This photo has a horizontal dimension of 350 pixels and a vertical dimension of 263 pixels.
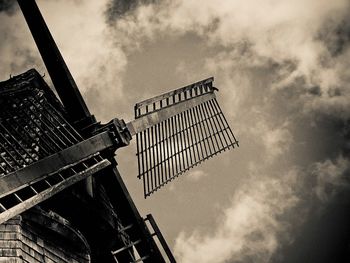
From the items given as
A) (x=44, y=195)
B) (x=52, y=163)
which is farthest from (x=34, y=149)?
(x=44, y=195)

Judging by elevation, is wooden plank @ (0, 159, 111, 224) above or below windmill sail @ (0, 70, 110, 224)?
below

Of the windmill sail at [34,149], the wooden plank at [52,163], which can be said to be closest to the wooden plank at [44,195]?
the windmill sail at [34,149]

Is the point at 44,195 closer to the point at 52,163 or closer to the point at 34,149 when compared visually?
the point at 52,163

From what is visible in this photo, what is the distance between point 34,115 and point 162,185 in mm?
2620

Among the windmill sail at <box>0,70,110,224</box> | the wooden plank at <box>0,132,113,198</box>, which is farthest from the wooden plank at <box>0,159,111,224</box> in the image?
the wooden plank at <box>0,132,113,198</box>

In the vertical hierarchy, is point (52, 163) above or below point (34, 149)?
below

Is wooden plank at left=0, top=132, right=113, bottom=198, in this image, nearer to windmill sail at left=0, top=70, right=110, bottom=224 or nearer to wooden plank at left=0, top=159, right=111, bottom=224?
windmill sail at left=0, top=70, right=110, bottom=224

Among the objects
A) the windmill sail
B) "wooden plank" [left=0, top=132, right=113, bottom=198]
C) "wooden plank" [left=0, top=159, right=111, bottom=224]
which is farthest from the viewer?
the windmill sail

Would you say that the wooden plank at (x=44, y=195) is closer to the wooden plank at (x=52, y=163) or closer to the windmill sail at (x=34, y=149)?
the windmill sail at (x=34, y=149)

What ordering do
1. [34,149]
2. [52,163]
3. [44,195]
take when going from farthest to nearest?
[34,149]
[52,163]
[44,195]

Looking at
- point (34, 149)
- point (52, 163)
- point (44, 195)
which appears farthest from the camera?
point (34, 149)

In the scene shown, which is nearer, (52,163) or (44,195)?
(44,195)

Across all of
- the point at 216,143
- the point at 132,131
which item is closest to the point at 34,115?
the point at 132,131

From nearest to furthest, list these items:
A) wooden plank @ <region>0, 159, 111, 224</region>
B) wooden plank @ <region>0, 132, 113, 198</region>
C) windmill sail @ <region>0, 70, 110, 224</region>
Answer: wooden plank @ <region>0, 159, 111, 224</region> < wooden plank @ <region>0, 132, 113, 198</region> < windmill sail @ <region>0, 70, 110, 224</region>
